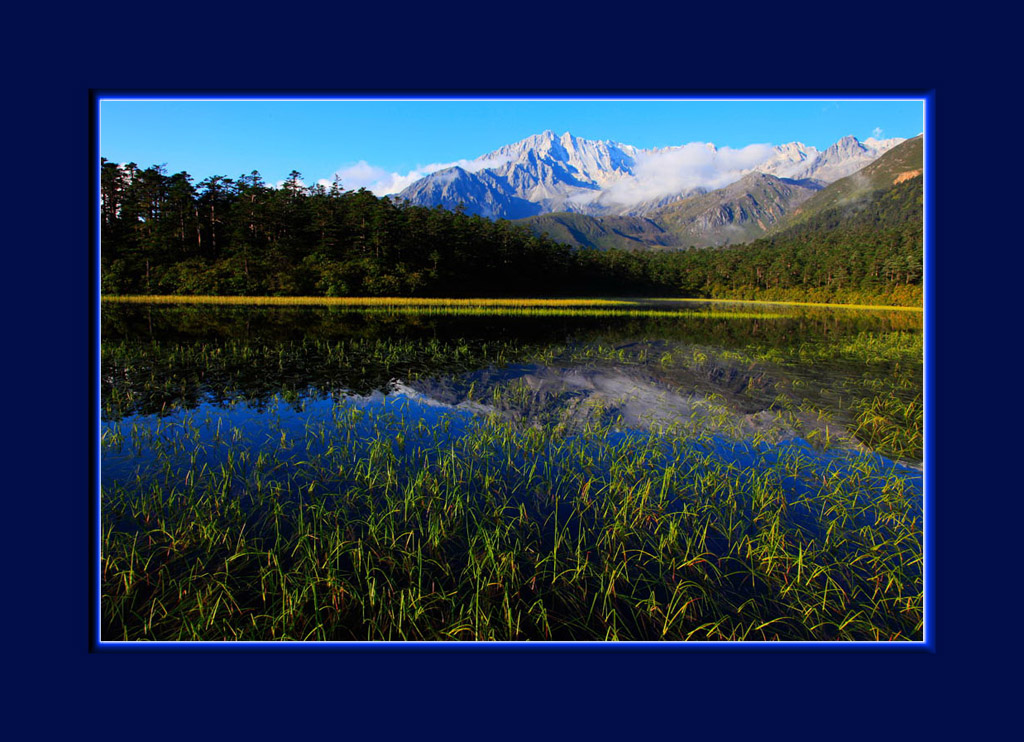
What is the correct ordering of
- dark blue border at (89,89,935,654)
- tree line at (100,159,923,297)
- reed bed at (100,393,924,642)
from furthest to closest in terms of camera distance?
tree line at (100,159,923,297) < reed bed at (100,393,924,642) < dark blue border at (89,89,935,654)

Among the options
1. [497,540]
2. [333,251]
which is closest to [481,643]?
[497,540]

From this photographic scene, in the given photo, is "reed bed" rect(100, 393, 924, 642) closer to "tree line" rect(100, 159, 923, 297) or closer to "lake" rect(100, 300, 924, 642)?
"lake" rect(100, 300, 924, 642)

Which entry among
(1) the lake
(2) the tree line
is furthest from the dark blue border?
(2) the tree line

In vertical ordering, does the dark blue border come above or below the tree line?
below

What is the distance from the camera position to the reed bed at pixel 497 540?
132 inches

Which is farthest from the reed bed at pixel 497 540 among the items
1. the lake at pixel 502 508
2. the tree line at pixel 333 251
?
the tree line at pixel 333 251

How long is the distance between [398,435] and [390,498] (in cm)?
230

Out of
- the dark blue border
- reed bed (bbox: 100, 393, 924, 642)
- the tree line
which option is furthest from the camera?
the tree line

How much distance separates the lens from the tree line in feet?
149

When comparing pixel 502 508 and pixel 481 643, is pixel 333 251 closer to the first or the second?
pixel 502 508

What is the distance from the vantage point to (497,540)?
13.8 feet

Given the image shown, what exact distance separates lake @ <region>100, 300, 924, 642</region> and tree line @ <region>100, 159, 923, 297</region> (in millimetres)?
27020

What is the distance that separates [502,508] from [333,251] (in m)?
58.6

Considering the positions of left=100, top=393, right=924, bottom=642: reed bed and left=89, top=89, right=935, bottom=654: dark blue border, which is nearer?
left=89, top=89, right=935, bottom=654: dark blue border
